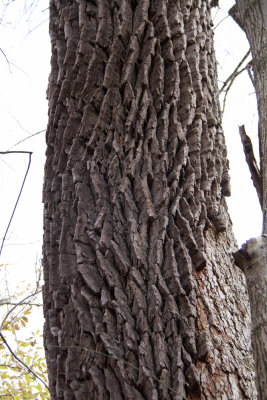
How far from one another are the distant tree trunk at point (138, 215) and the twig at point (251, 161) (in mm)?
106

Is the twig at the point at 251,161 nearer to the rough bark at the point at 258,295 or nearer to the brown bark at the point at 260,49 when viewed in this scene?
the brown bark at the point at 260,49

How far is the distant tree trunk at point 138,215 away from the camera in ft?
3.71

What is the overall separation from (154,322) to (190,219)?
37 cm

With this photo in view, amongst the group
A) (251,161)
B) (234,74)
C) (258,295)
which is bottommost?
(258,295)

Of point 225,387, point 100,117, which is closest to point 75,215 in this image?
point 100,117

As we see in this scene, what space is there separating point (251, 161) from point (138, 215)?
0.49m

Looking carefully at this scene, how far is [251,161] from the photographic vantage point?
5.00 feet

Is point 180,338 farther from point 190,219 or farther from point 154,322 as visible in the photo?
point 190,219

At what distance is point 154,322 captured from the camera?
1.14 meters

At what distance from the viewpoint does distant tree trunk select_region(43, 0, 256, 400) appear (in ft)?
3.71

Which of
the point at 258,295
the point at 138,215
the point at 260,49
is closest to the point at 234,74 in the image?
the point at 260,49

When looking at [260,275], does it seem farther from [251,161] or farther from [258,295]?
[251,161]

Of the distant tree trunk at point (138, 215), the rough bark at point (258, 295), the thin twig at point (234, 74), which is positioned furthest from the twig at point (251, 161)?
the thin twig at point (234, 74)

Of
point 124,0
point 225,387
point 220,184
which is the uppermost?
point 124,0
